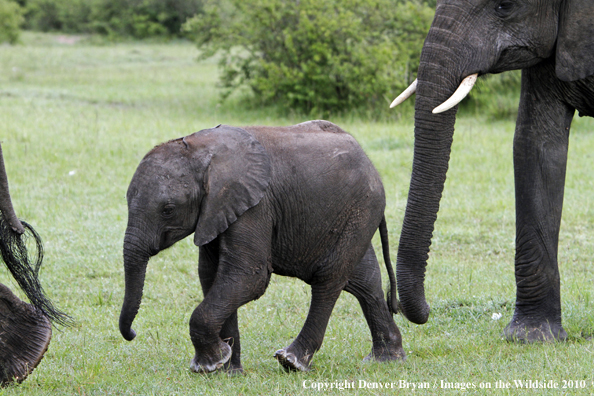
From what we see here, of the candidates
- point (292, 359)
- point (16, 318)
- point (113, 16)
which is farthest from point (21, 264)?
point (113, 16)

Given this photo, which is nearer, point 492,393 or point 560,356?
point 492,393

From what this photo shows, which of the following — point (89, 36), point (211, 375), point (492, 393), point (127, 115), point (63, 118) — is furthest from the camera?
point (89, 36)

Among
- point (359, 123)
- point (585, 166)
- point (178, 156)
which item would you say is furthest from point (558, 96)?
point (359, 123)

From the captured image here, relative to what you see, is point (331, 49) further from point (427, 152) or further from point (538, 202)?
point (427, 152)

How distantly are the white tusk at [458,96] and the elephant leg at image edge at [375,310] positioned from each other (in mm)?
1079

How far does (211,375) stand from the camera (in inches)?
167

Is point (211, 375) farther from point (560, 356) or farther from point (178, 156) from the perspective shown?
point (560, 356)

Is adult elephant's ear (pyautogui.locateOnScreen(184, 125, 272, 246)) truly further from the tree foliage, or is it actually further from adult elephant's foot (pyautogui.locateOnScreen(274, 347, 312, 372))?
the tree foliage

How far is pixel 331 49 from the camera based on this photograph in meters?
14.6

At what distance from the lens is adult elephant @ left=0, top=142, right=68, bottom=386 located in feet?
14.0

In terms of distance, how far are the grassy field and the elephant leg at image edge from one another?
0.44 ft

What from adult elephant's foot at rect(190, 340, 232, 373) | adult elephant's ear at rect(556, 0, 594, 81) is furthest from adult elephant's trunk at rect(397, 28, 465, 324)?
adult elephant's foot at rect(190, 340, 232, 373)

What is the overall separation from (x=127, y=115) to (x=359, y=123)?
434 cm

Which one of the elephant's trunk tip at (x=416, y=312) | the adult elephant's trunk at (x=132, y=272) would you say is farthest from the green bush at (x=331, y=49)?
the adult elephant's trunk at (x=132, y=272)
